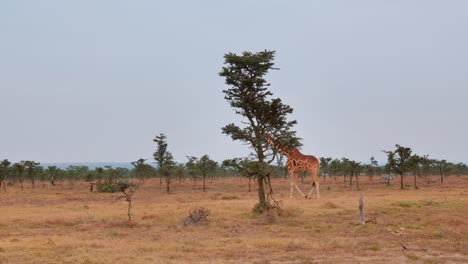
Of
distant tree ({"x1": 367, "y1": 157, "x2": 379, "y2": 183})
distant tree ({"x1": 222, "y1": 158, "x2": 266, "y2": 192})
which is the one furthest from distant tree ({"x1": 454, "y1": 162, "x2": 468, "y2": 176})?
distant tree ({"x1": 222, "y1": 158, "x2": 266, "y2": 192})

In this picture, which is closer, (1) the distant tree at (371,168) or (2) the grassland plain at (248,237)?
(2) the grassland plain at (248,237)

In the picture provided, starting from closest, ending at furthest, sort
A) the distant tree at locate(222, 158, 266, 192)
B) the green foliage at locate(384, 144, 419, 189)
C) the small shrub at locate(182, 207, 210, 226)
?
the small shrub at locate(182, 207, 210, 226) < the distant tree at locate(222, 158, 266, 192) < the green foliage at locate(384, 144, 419, 189)

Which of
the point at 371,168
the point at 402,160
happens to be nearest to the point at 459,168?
the point at 371,168

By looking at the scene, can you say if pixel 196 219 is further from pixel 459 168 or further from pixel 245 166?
pixel 459 168

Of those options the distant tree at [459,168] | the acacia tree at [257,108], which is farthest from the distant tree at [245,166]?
the distant tree at [459,168]

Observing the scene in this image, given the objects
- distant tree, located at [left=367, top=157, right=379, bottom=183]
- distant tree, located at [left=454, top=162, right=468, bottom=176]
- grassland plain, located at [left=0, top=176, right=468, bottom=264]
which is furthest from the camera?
distant tree, located at [left=454, top=162, right=468, bottom=176]

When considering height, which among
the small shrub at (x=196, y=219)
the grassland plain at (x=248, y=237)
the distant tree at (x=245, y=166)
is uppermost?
the distant tree at (x=245, y=166)

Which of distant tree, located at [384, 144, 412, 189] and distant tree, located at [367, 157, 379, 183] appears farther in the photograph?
distant tree, located at [367, 157, 379, 183]

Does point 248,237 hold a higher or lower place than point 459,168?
lower

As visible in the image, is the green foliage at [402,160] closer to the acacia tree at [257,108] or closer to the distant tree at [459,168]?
the acacia tree at [257,108]

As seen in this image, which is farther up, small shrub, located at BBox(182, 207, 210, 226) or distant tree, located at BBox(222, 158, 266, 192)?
distant tree, located at BBox(222, 158, 266, 192)

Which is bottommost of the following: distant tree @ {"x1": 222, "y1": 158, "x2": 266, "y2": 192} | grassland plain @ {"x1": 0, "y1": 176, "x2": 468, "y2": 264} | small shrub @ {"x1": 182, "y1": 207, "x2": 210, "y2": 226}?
grassland plain @ {"x1": 0, "y1": 176, "x2": 468, "y2": 264}

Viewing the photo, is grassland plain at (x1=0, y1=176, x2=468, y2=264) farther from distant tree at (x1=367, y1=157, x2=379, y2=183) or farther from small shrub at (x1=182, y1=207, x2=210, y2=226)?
distant tree at (x1=367, y1=157, x2=379, y2=183)

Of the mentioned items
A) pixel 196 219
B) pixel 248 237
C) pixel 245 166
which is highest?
pixel 245 166
